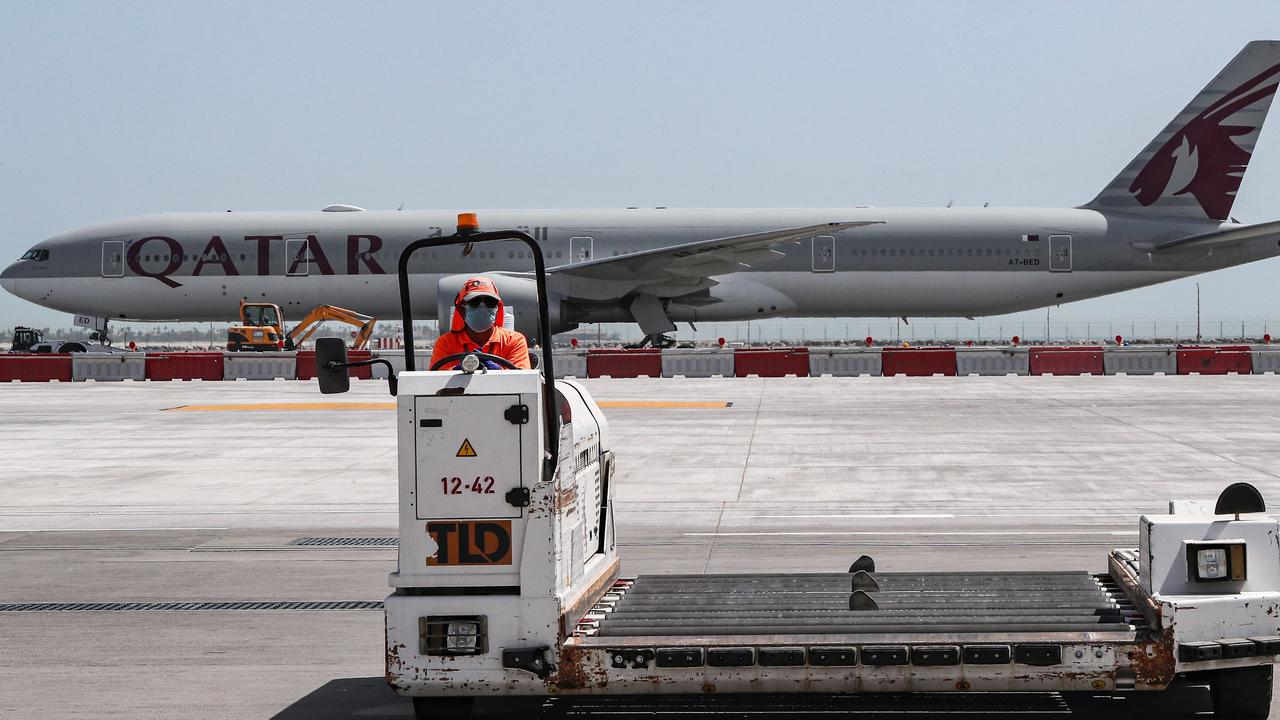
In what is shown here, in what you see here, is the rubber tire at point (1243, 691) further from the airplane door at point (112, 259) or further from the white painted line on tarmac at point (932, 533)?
the airplane door at point (112, 259)

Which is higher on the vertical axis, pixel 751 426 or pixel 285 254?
pixel 285 254

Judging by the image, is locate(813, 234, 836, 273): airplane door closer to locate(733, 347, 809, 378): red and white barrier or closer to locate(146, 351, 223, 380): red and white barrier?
locate(733, 347, 809, 378): red and white barrier

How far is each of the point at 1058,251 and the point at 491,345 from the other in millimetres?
38361

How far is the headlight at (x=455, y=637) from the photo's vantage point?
561cm

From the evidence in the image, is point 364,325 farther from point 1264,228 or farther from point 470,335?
point 470,335

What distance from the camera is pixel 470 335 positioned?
6.54 m

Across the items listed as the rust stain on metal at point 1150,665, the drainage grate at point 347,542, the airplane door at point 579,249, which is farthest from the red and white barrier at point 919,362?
the rust stain on metal at point 1150,665

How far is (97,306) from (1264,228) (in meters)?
36.8

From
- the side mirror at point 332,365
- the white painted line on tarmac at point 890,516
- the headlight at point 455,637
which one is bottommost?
the white painted line on tarmac at point 890,516

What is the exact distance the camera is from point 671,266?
39156 millimetres

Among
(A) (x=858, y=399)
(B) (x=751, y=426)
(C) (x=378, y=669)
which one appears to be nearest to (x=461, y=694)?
(C) (x=378, y=669)

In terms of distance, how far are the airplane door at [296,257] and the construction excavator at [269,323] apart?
5.03 ft

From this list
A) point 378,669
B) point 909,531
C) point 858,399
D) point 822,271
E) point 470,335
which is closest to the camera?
point 470,335

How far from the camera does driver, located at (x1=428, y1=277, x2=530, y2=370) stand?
6.48m
